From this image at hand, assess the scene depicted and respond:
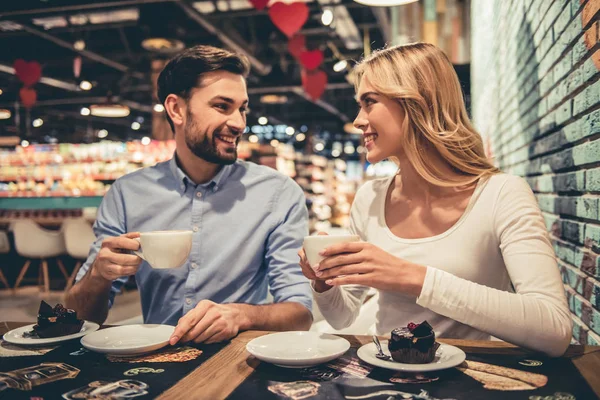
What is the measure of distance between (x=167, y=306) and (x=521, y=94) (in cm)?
208

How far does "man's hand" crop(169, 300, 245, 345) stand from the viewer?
1326mm

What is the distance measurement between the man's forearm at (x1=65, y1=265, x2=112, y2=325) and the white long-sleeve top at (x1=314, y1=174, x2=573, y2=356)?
75 cm

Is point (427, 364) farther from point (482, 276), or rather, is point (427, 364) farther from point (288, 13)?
point (288, 13)

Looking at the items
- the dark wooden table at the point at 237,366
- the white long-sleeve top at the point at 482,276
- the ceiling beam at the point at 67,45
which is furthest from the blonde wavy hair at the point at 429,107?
the ceiling beam at the point at 67,45

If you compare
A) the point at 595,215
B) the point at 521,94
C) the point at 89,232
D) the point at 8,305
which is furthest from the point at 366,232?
the point at 8,305

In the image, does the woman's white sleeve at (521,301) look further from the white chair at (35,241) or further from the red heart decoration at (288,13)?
the white chair at (35,241)

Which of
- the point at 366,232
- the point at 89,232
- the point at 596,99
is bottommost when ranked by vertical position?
the point at 89,232

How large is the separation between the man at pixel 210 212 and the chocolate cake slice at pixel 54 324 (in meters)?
0.37

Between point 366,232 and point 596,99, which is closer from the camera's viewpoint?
point 596,99

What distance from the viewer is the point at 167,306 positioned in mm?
1946

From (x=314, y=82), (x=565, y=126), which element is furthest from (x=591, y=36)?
(x=314, y=82)

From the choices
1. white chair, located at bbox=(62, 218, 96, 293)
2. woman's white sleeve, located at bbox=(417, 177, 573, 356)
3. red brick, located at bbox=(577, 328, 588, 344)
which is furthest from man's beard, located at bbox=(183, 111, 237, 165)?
white chair, located at bbox=(62, 218, 96, 293)

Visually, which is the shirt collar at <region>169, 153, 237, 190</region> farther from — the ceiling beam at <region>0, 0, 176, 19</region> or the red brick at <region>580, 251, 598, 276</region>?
the ceiling beam at <region>0, 0, 176, 19</region>

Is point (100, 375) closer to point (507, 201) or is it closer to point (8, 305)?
point (507, 201)
